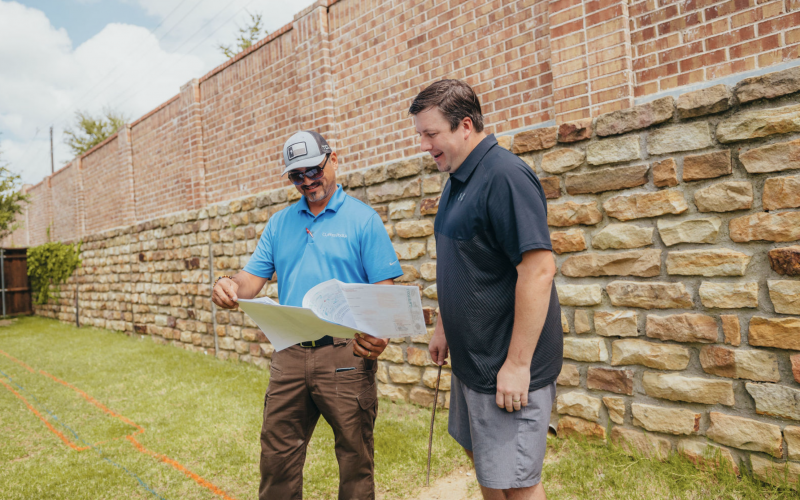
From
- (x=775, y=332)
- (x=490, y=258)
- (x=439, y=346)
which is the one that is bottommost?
(x=775, y=332)

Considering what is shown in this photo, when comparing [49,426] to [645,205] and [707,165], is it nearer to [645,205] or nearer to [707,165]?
[645,205]

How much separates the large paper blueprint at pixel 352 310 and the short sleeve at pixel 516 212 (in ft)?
1.48

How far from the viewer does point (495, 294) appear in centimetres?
191

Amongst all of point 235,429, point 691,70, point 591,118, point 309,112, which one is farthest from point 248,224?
point 691,70

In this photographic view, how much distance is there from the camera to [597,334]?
12.0 feet

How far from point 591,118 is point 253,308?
2780 mm

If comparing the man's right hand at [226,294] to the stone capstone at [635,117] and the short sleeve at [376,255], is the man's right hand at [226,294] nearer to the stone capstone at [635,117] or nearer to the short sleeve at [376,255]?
the short sleeve at [376,255]

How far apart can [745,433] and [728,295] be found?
82cm

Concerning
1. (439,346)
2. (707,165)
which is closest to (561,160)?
(707,165)

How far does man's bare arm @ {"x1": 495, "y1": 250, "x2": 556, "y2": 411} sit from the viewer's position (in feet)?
5.76

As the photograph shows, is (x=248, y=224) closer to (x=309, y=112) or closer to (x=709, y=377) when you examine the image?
(x=309, y=112)

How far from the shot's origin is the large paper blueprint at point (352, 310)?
6.61ft

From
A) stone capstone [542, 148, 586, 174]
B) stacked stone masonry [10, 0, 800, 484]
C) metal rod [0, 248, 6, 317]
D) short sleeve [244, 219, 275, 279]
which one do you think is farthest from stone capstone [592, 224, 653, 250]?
metal rod [0, 248, 6, 317]

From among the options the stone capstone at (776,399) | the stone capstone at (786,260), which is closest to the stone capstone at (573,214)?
the stone capstone at (786,260)
